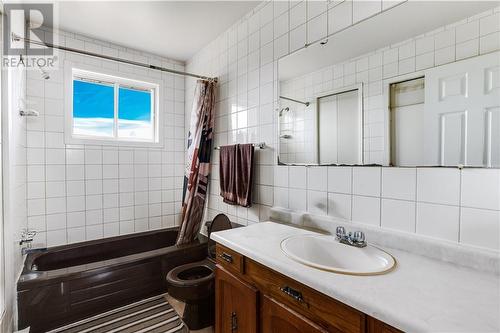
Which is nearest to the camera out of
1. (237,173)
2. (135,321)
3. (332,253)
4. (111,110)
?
(332,253)

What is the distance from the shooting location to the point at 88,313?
6.55ft

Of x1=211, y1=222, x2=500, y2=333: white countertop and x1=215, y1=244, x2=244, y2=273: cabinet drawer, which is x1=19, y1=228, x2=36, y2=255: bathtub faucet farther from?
x1=211, y1=222, x2=500, y2=333: white countertop

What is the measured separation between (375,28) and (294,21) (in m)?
0.62

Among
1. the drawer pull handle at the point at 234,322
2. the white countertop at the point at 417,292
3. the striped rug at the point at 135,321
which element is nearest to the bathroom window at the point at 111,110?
the striped rug at the point at 135,321

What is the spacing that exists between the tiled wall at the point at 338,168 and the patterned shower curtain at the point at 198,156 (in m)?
0.10

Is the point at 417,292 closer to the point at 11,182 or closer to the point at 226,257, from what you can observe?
the point at 226,257

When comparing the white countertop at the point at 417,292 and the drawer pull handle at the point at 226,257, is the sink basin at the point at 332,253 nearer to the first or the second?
the white countertop at the point at 417,292

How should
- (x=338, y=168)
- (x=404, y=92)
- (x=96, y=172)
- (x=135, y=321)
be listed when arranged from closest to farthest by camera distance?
(x=404, y=92)
(x=338, y=168)
(x=135, y=321)
(x=96, y=172)

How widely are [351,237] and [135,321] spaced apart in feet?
5.92

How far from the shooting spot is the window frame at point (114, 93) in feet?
8.08

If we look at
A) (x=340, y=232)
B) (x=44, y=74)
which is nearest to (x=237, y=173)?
(x=340, y=232)

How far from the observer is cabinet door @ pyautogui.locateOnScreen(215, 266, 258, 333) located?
119 cm

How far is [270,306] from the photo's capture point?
1.09 meters

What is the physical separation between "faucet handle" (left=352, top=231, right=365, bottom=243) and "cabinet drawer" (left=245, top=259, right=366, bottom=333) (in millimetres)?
434
